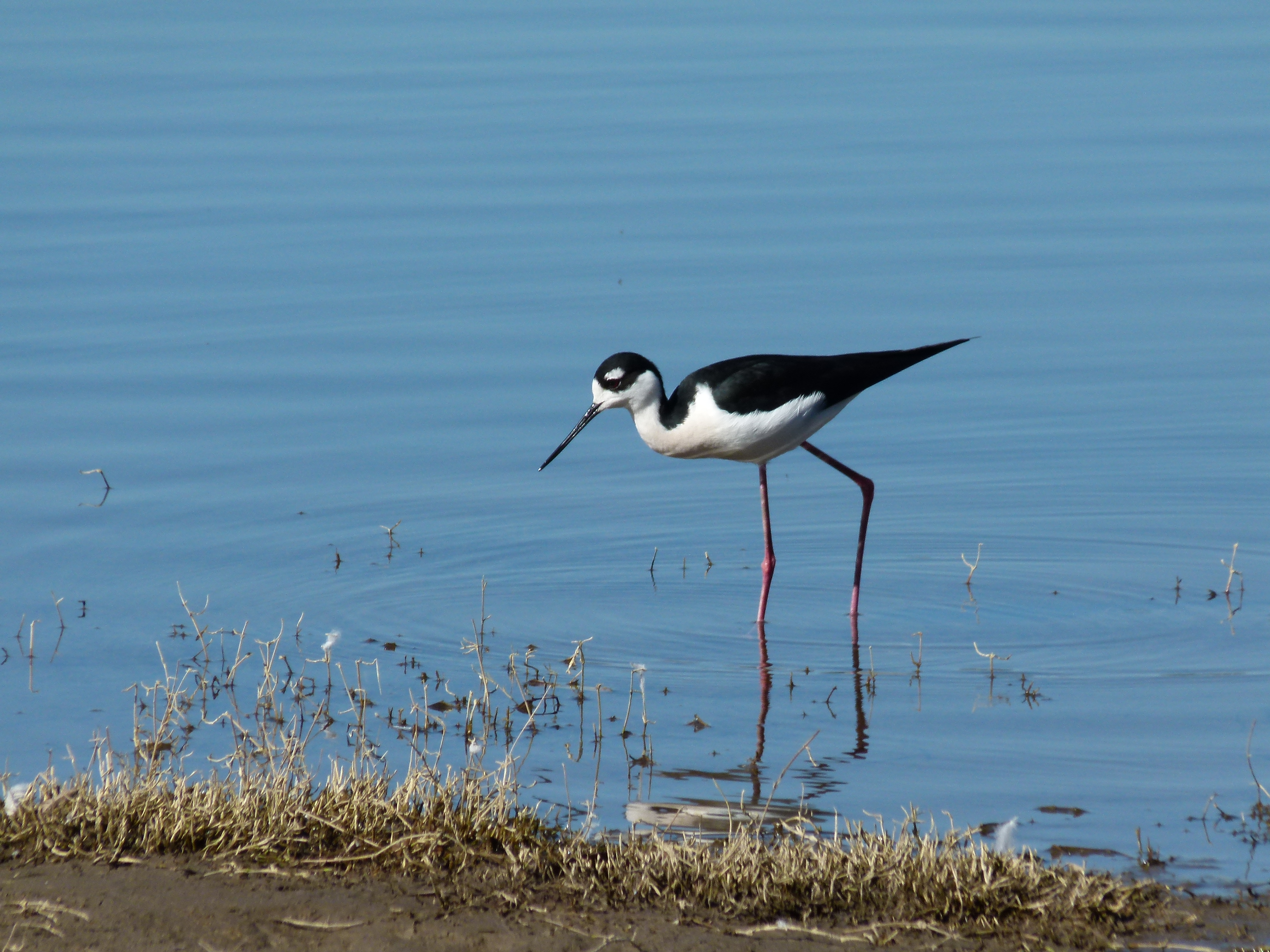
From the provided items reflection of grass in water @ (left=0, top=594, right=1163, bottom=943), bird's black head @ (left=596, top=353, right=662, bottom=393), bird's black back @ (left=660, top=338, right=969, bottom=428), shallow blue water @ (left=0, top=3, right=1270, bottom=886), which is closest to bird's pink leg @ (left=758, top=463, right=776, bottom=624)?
shallow blue water @ (left=0, top=3, right=1270, bottom=886)

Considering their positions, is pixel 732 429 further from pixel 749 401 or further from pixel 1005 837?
pixel 1005 837

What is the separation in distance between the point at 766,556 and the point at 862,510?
1000 millimetres

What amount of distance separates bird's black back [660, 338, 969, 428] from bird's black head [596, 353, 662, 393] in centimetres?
20

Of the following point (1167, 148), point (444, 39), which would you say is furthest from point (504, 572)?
point (444, 39)

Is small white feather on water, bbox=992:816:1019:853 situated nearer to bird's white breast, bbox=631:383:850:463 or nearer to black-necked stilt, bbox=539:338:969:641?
black-necked stilt, bbox=539:338:969:641

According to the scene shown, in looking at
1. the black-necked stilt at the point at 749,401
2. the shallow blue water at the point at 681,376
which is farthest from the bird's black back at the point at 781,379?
the shallow blue water at the point at 681,376

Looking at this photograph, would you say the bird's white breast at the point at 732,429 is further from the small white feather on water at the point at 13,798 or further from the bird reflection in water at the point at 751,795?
the small white feather on water at the point at 13,798

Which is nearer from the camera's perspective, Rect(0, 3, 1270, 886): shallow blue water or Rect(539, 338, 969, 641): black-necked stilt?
Rect(0, 3, 1270, 886): shallow blue water

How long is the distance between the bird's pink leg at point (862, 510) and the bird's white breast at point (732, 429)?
299mm

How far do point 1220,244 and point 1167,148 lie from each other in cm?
282

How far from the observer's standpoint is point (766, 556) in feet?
27.3

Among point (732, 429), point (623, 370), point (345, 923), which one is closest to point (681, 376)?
point (623, 370)

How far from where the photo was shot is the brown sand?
13.7 ft

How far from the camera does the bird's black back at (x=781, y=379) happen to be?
25.8 feet
